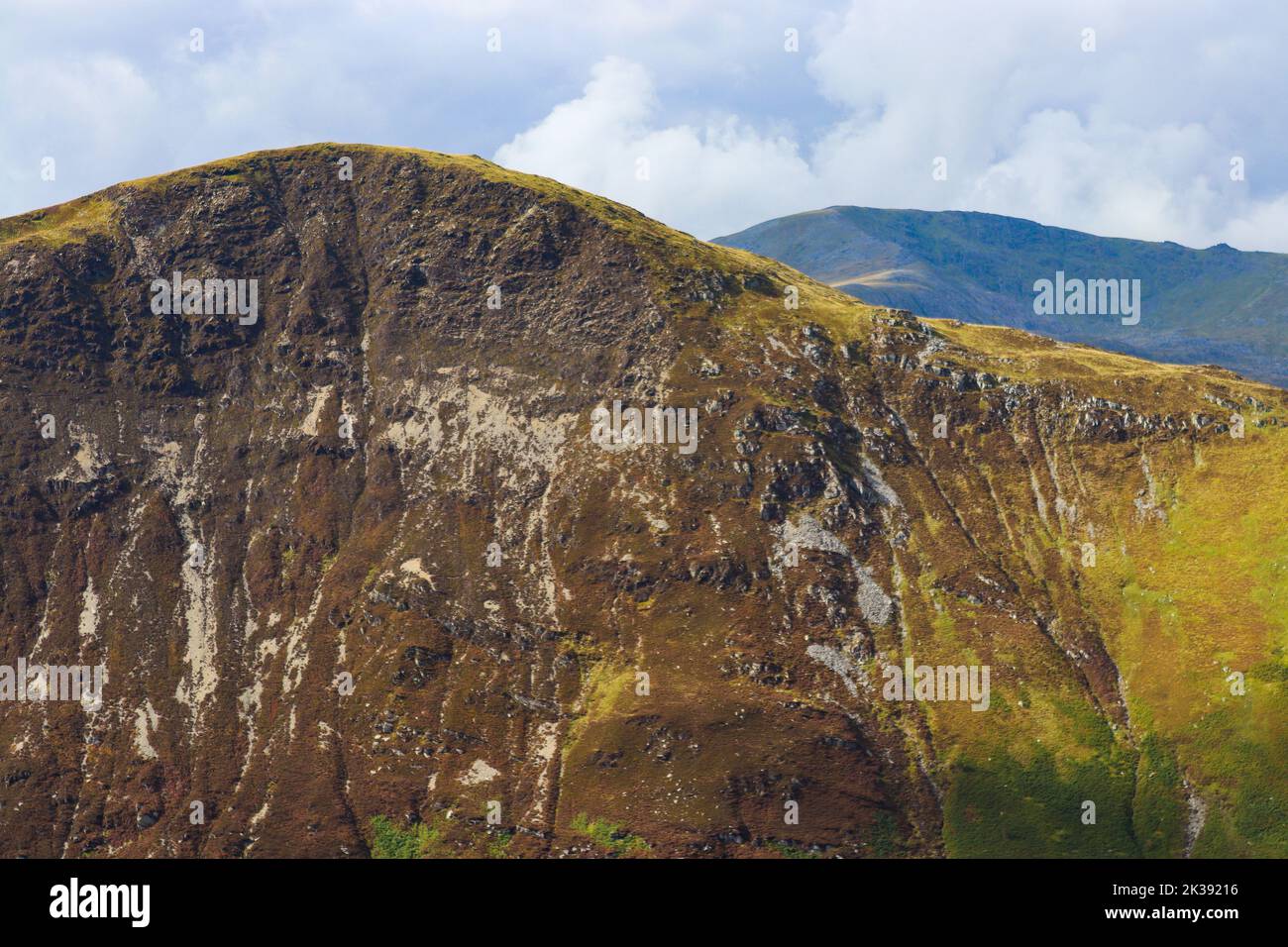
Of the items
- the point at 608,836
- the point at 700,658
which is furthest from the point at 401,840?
the point at 700,658

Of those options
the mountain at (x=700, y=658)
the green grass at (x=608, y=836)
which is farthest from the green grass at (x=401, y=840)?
the green grass at (x=608, y=836)

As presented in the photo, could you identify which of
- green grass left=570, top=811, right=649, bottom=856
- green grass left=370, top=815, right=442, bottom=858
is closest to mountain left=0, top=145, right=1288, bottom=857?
green grass left=570, top=811, right=649, bottom=856

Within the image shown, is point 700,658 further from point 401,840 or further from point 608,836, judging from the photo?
point 401,840

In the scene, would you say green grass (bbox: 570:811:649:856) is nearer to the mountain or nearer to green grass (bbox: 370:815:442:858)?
the mountain

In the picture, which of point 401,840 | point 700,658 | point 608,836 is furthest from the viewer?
point 700,658

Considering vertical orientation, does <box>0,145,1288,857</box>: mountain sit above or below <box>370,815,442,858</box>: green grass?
above

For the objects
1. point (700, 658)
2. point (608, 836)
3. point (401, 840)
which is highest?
point (700, 658)

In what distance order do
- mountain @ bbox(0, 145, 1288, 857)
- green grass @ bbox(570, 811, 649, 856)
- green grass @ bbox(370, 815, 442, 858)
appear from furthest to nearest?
green grass @ bbox(370, 815, 442, 858), mountain @ bbox(0, 145, 1288, 857), green grass @ bbox(570, 811, 649, 856)

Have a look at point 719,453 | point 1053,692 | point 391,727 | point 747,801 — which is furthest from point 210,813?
point 1053,692

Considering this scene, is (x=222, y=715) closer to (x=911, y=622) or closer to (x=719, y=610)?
(x=719, y=610)

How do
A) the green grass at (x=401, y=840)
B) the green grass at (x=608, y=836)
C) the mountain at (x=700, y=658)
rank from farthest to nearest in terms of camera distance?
1. the green grass at (x=401, y=840)
2. the mountain at (x=700, y=658)
3. the green grass at (x=608, y=836)

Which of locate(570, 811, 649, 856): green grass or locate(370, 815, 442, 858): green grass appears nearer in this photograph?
locate(570, 811, 649, 856): green grass

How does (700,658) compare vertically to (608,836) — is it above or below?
above

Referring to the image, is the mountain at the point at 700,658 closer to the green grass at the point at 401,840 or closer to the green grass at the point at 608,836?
the green grass at the point at 608,836
